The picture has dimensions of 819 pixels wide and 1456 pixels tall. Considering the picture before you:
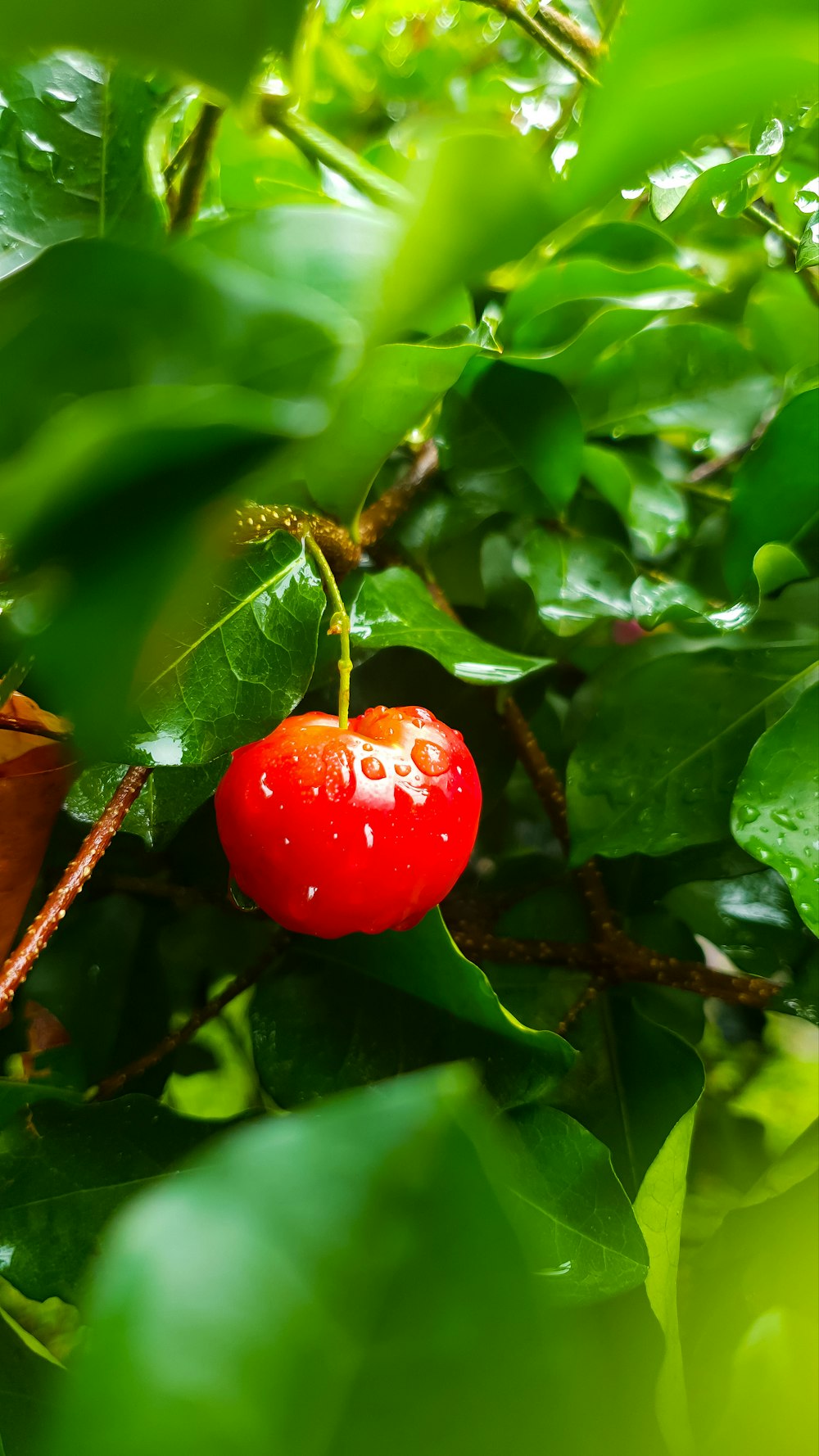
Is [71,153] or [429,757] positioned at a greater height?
[71,153]

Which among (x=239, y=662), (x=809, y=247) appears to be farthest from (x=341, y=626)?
(x=809, y=247)

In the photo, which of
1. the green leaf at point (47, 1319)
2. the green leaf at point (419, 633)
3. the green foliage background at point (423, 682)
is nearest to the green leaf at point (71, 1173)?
the green foliage background at point (423, 682)

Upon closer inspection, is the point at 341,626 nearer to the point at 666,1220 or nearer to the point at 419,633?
the point at 419,633

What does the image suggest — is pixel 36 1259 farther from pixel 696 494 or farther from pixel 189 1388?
pixel 696 494

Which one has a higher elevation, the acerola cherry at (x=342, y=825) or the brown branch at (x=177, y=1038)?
the acerola cherry at (x=342, y=825)

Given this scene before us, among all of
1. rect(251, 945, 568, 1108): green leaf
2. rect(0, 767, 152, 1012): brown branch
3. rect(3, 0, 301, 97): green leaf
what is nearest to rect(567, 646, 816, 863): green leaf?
rect(251, 945, 568, 1108): green leaf

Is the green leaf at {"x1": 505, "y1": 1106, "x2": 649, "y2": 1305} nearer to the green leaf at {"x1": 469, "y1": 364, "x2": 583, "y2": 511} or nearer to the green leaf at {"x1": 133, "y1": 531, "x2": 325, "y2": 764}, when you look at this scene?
the green leaf at {"x1": 133, "y1": 531, "x2": 325, "y2": 764}

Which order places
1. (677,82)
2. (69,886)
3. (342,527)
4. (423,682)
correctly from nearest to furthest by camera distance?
→ (677,82) → (69,886) → (342,527) → (423,682)

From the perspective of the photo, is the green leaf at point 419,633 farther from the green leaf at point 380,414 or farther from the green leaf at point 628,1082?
the green leaf at point 628,1082
